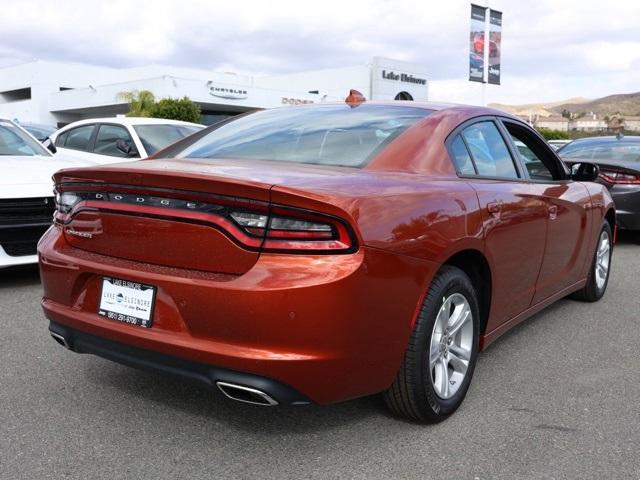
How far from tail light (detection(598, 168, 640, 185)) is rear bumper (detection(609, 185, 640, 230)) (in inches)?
2.5

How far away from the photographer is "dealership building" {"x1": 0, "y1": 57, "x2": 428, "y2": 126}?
48344 millimetres

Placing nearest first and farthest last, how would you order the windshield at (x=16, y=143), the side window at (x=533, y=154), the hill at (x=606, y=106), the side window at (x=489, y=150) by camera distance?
the side window at (x=489, y=150) < the side window at (x=533, y=154) < the windshield at (x=16, y=143) < the hill at (x=606, y=106)

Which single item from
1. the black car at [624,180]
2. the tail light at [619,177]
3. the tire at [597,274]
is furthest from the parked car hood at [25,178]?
the tail light at [619,177]

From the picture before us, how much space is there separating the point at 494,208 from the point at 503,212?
0.34 ft

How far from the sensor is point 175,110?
36938 millimetres

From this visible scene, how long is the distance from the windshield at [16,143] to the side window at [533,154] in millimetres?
4840

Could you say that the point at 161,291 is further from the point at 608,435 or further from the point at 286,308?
the point at 608,435

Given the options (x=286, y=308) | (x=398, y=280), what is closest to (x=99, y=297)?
(x=286, y=308)

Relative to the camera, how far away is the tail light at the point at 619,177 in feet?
27.1

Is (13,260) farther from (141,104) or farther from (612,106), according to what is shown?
(612,106)

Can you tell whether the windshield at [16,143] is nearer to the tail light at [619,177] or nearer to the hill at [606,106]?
the tail light at [619,177]

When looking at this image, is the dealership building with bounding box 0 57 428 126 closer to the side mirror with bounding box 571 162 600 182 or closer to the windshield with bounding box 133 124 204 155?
the windshield with bounding box 133 124 204 155

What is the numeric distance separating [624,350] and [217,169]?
302 cm

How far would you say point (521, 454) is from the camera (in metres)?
2.82
